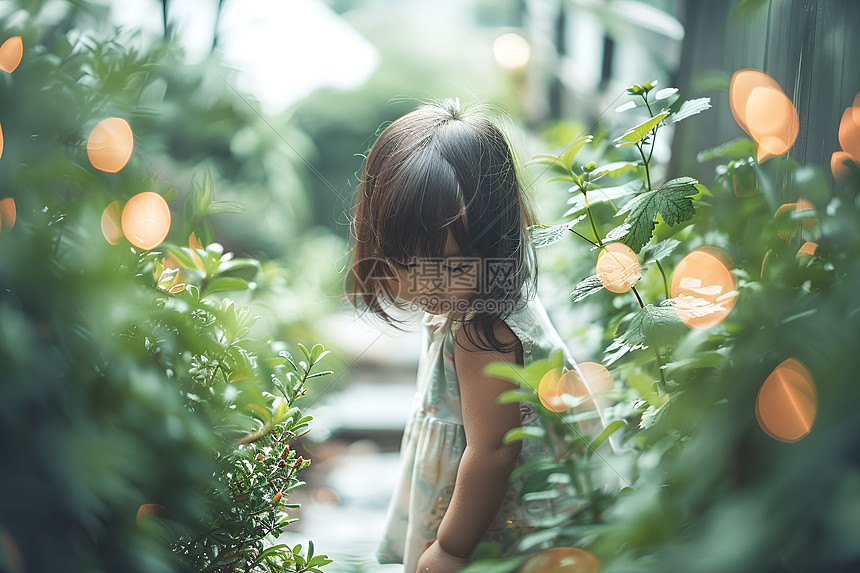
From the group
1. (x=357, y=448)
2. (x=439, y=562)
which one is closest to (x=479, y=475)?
(x=439, y=562)

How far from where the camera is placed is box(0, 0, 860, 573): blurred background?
1.62 ft

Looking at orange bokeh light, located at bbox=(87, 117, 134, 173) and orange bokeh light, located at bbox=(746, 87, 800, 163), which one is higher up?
orange bokeh light, located at bbox=(746, 87, 800, 163)

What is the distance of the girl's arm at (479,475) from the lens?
A: 0.63 meters

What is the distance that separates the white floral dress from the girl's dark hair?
1.4 inches

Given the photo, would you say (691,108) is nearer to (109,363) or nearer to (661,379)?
(661,379)

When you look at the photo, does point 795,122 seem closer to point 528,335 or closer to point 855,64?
point 855,64

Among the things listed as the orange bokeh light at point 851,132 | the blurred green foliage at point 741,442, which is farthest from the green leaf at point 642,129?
the orange bokeh light at point 851,132

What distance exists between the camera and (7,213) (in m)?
0.28

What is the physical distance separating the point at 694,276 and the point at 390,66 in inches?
153

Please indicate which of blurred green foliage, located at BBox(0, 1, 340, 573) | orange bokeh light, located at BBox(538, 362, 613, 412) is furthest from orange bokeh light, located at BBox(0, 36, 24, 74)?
orange bokeh light, located at BBox(538, 362, 613, 412)

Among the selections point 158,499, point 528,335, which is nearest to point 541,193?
point 528,335

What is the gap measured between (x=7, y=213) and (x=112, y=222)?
0.29ft

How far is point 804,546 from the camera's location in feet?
0.68

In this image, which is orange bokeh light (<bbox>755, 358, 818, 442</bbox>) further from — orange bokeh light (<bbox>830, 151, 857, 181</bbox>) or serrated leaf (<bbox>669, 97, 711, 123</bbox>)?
serrated leaf (<bbox>669, 97, 711, 123</bbox>)
